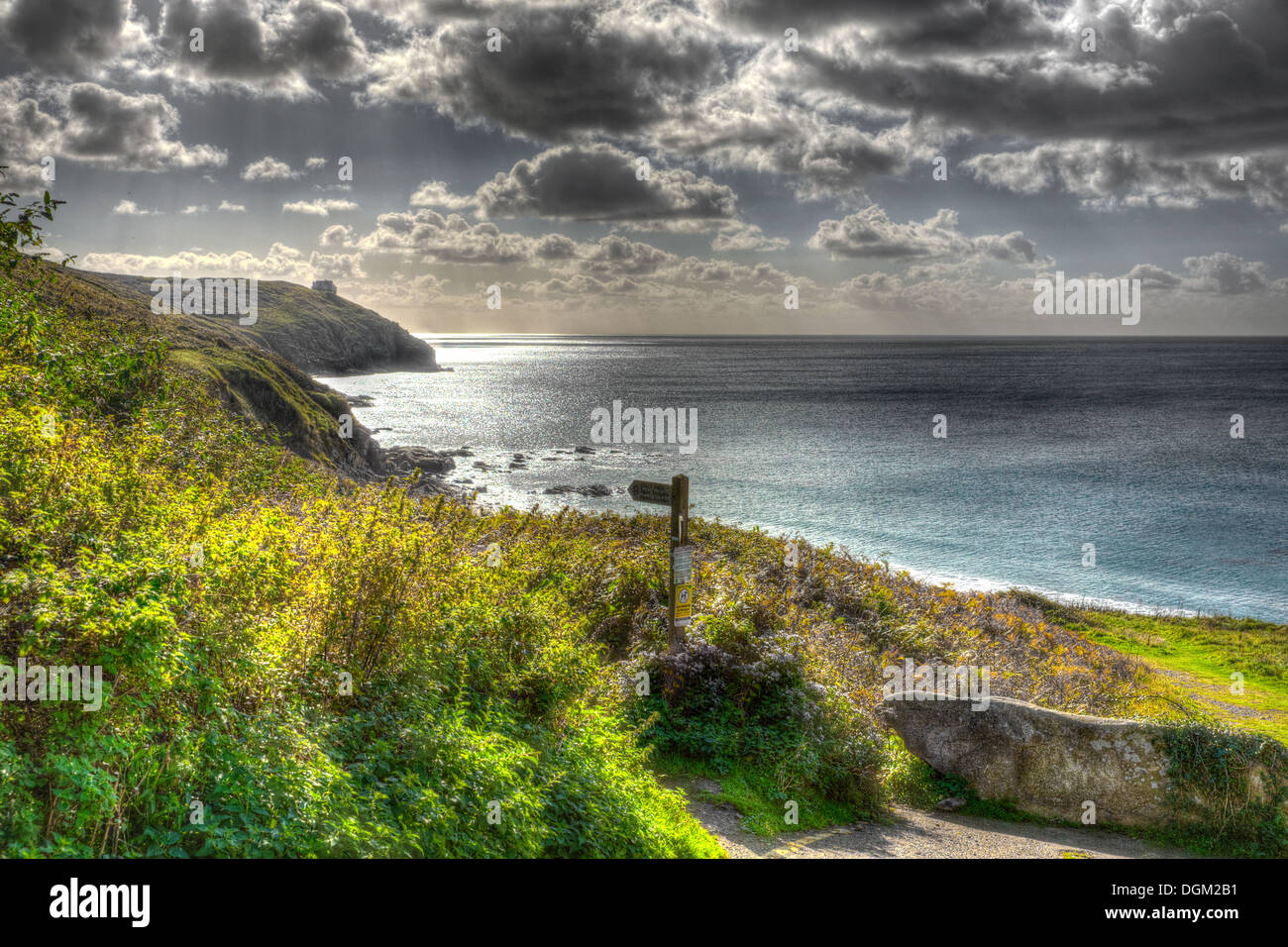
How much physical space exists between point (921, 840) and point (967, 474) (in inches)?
2406

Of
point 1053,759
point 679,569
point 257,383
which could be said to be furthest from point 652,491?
point 257,383

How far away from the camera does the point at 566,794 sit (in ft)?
21.1

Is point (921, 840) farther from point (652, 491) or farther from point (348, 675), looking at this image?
point (348, 675)

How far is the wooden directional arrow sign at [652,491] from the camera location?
11773 mm

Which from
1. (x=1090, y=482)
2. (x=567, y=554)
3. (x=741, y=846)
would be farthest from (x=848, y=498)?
(x=741, y=846)

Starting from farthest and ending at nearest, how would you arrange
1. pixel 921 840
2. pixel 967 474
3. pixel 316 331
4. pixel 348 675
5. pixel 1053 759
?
pixel 316 331 < pixel 967 474 < pixel 1053 759 < pixel 921 840 < pixel 348 675

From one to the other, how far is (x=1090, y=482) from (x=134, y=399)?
224 feet

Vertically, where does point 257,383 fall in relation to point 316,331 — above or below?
below

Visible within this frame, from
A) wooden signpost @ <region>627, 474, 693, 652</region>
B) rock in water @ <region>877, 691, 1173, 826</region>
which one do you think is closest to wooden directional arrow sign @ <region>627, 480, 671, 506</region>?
wooden signpost @ <region>627, 474, 693, 652</region>

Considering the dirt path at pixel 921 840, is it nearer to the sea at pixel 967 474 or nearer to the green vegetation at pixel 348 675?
the green vegetation at pixel 348 675

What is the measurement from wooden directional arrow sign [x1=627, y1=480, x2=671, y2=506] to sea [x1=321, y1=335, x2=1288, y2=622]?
1964cm

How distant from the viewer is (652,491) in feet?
39.2

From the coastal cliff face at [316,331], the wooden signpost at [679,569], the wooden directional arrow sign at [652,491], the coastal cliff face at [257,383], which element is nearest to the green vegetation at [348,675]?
the wooden signpost at [679,569]
